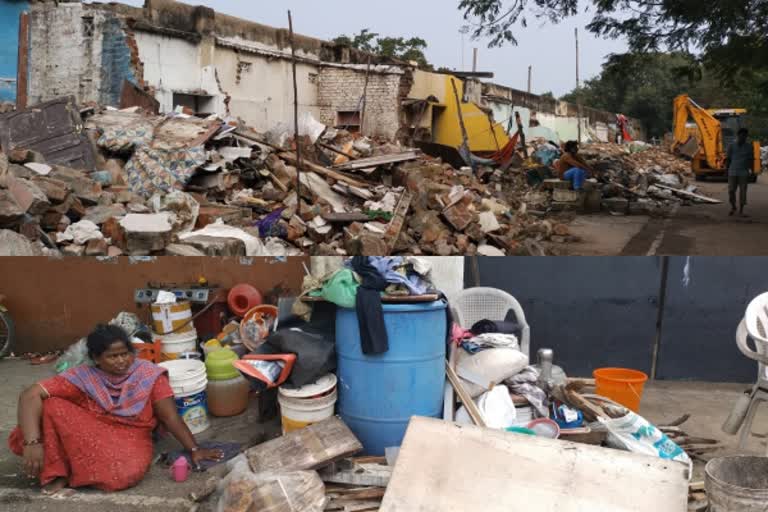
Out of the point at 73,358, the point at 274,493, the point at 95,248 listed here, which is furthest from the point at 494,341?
the point at 95,248

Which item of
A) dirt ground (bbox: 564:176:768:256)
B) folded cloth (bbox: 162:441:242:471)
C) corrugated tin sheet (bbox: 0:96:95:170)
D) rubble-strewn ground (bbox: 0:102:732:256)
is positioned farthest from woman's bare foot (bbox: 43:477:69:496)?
dirt ground (bbox: 564:176:768:256)

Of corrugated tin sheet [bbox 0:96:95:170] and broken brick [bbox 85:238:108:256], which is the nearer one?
broken brick [bbox 85:238:108:256]

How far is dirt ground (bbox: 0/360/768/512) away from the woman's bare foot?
5cm

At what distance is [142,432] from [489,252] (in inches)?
208

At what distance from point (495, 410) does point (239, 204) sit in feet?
17.6

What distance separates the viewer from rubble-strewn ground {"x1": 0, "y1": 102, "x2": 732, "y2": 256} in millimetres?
6836

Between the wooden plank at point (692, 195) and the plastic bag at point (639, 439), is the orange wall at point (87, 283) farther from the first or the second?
the wooden plank at point (692, 195)

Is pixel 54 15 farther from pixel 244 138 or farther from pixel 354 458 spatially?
pixel 354 458

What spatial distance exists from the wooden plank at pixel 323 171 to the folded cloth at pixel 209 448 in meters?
5.90

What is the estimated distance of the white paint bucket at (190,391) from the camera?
440 cm

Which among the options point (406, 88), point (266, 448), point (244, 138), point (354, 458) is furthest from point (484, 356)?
point (406, 88)

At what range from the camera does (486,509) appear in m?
3.14

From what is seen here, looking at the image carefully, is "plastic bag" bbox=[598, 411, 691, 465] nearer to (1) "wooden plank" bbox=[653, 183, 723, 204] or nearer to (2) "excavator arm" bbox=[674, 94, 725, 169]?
(1) "wooden plank" bbox=[653, 183, 723, 204]

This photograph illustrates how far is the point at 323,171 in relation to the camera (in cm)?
984
